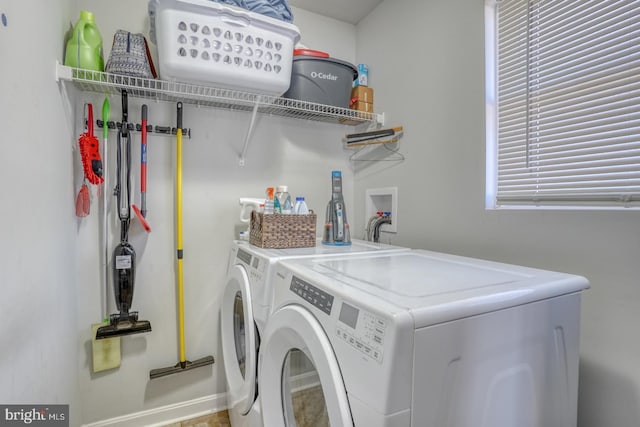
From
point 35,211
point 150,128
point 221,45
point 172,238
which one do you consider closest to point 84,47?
point 150,128

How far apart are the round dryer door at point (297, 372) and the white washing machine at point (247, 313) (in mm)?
129

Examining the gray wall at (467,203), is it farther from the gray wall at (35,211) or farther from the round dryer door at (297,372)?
the gray wall at (35,211)

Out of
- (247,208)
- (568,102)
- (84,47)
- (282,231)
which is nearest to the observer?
(568,102)

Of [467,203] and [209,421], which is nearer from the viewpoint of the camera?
[467,203]

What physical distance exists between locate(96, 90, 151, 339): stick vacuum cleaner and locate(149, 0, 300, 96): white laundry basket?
433 millimetres

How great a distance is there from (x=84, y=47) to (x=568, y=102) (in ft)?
6.49

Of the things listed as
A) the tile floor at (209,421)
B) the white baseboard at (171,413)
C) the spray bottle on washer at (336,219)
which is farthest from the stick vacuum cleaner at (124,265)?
the spray bottle on washer at (336,219)

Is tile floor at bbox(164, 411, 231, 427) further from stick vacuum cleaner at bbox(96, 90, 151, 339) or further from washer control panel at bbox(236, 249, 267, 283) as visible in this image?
washer control panel at bbox(236, 249, 267, 283)

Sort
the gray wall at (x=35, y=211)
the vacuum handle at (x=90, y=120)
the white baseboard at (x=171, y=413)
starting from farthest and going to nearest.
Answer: the white baseboard at (x=171, y=413)
the vacuum handle at (x=90, y=120)
the gray wall at (x=35, y=211)

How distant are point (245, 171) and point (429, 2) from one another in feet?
4.62

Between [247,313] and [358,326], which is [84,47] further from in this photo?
[358,326]

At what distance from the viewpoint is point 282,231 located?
1559mm

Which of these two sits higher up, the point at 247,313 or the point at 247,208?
the point at 247,208

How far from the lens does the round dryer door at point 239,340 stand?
1249 millimetres
